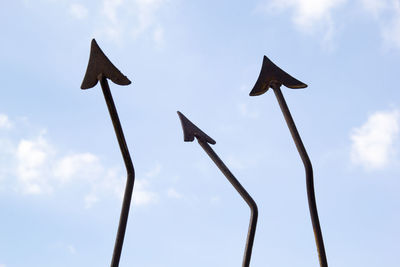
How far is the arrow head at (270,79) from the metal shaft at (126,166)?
1.35 m

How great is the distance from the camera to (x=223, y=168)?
4410 mm

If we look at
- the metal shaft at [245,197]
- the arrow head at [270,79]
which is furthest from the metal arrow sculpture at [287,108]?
the metal shaft at [245,197]

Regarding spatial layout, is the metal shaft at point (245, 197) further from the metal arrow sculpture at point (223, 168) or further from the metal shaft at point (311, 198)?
the metal shaft at point (311, 198)

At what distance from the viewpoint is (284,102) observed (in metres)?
4.48

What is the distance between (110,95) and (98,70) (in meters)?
0.22

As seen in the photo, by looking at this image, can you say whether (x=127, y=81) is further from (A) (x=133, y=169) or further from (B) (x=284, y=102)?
(B) (x=284, y=102)

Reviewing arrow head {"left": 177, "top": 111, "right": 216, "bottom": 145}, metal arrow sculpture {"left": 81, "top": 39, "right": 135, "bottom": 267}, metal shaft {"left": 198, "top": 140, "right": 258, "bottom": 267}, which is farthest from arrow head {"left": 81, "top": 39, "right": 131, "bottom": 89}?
metal shaft {"left": 198, "top": 140, "right": 258, "bottom": 267}

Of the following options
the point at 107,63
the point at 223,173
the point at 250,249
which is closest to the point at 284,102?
the point at 223,173

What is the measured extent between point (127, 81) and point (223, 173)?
1.11 meters

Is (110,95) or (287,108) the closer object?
(110,95)

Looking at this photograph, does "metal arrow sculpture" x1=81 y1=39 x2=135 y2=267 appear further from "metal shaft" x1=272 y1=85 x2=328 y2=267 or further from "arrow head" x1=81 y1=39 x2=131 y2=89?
"metal shaft" x1=272 y1=85 x2=328 y2=267

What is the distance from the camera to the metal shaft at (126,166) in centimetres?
357

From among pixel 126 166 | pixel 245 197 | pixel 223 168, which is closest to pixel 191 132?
pixel 223 168

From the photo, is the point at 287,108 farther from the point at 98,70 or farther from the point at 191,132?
the point at 98,70
